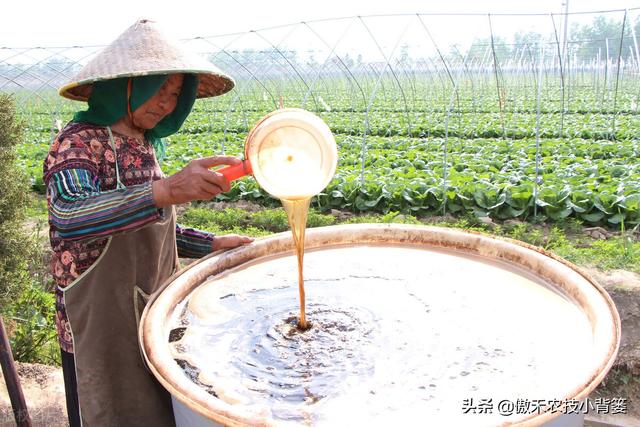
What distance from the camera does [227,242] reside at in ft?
7.28

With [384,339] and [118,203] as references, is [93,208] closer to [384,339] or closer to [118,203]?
[118,203]

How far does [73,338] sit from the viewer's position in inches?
70.1

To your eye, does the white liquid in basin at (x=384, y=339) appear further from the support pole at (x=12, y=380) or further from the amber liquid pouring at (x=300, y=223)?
the support pole at (x=12, y=380)

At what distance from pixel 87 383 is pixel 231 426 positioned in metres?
0.82

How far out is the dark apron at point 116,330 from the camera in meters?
1.73

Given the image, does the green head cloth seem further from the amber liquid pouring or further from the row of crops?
the row of crops

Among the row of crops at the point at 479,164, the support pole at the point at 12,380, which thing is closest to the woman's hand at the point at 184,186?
the support pole at the point at 12,380

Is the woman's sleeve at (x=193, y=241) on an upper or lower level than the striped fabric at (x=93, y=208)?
lower

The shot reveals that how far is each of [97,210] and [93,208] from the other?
0.04ft

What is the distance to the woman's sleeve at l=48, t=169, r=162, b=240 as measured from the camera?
1.50 meters

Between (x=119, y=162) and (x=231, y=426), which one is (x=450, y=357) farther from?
(x=119, y=162)

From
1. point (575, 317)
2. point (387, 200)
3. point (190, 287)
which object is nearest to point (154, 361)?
point (190, 287)

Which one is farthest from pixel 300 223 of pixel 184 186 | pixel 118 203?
pixel 118 203

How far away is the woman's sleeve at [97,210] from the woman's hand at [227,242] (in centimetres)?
65
